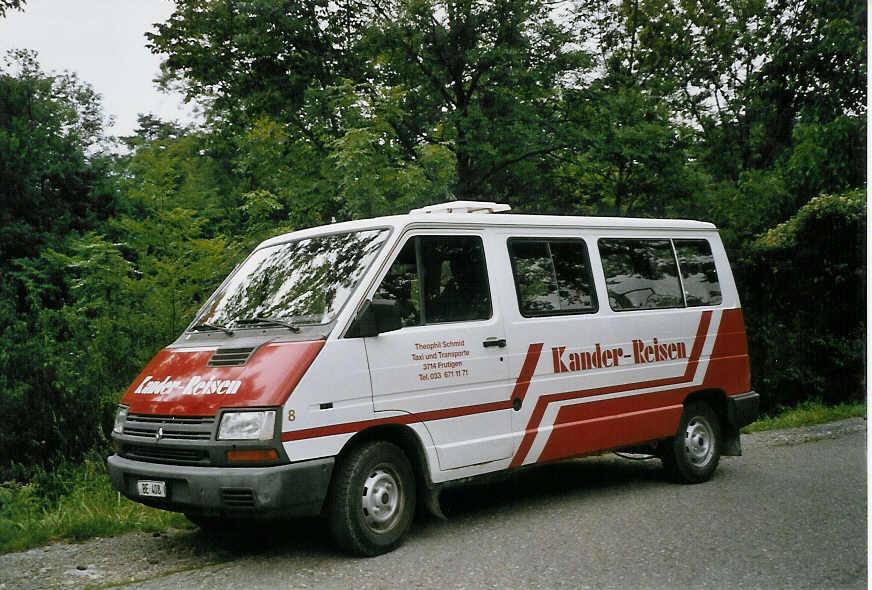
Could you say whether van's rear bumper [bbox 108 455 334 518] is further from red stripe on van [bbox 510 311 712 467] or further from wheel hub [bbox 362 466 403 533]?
red stripe on van [bbox 510 311 712 467]

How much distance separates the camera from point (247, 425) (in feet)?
17.5

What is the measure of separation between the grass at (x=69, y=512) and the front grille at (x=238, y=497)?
160 cm

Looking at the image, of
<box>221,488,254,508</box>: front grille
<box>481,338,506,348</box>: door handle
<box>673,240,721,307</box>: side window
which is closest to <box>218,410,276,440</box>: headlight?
<box>221,488,254,508</box>: front grille

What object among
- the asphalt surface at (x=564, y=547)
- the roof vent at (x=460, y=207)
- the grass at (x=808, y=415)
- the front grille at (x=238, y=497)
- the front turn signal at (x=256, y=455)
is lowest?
the grass at (x=808, y=415)

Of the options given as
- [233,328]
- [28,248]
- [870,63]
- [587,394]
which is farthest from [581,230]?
[28,248]

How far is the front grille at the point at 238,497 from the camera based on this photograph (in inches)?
206

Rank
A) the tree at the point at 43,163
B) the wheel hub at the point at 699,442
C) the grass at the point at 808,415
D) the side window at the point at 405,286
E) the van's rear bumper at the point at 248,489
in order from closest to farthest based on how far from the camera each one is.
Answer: the van's rear bumper at the point at 248,489 → the side window at the point at 405,286 → the wheel hub at the point at 699,442 → the grass at the point at 808,415 → the tree at the point at 43,163

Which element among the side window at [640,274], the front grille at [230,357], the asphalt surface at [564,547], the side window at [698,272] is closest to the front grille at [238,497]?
the asphalt surface at [564,547]

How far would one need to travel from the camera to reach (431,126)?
631 inches

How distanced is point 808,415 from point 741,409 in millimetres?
5201

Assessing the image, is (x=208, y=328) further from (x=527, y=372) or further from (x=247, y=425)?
(x=527, y=372)

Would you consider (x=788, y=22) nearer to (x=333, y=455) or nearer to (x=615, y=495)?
(x=615, y=495)

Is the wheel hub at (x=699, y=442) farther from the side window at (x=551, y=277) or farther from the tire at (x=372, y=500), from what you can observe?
the tire at (x=372, y=500)

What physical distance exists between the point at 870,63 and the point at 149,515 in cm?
581
